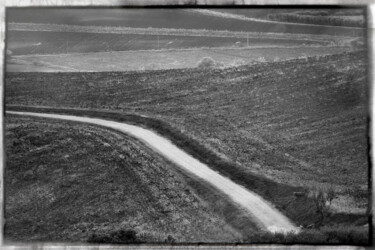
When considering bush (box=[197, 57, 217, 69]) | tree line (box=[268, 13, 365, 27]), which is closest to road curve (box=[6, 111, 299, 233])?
bush (box=[197, 57, 217, 69])

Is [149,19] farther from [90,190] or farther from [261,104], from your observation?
[90,190]

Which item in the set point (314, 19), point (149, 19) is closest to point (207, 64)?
point (149, 19)

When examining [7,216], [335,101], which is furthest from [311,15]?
[7,216]

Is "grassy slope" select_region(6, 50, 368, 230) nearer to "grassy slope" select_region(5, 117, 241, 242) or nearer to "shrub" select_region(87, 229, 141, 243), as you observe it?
"grassy slope" select_region(5, 117, 241, 242)

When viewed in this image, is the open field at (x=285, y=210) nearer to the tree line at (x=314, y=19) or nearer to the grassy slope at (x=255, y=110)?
the grassy slope at (x=255, y=110)

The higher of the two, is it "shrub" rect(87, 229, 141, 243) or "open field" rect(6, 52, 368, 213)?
"open field" rect(6, 52, 368, 213)
